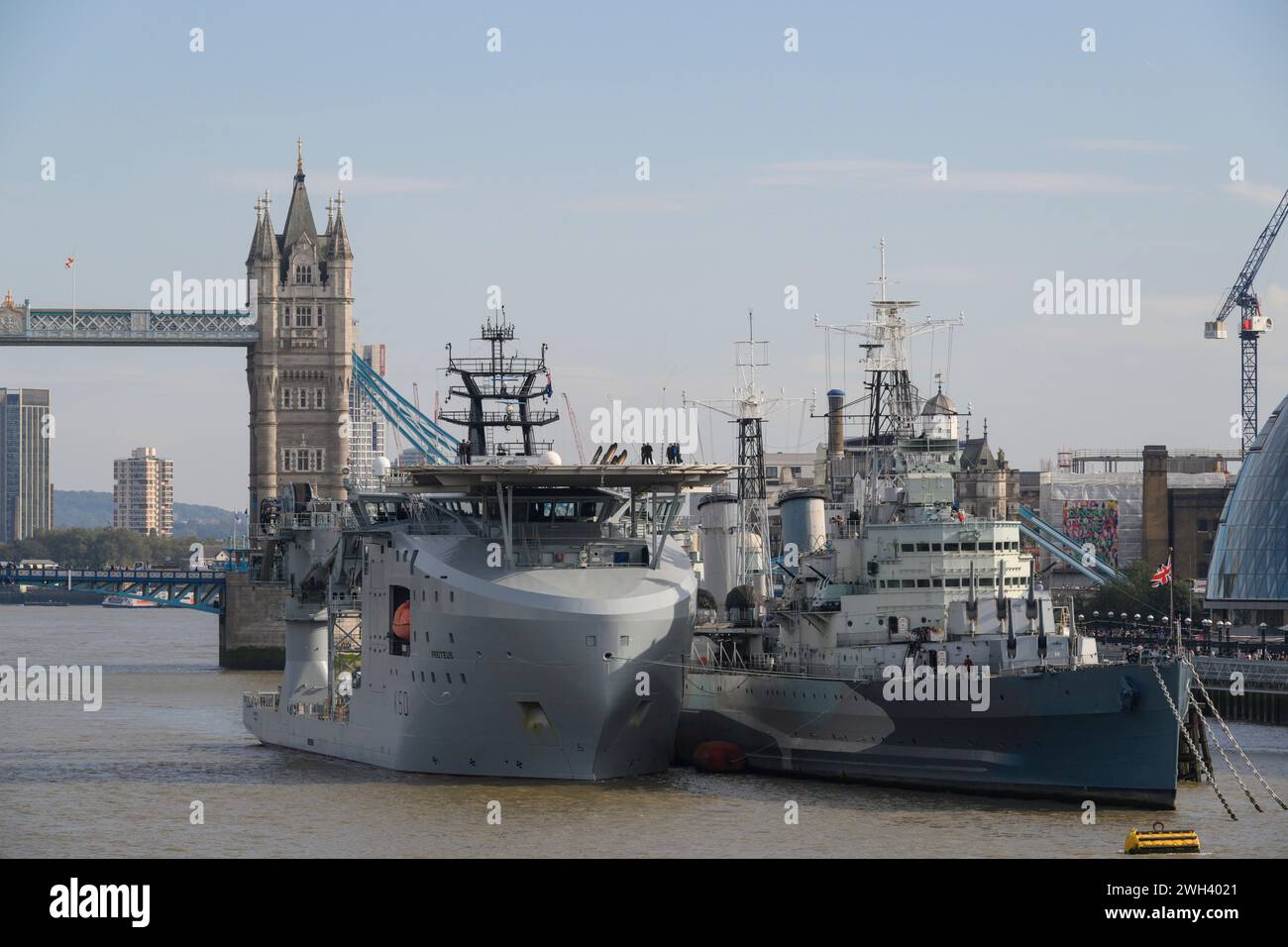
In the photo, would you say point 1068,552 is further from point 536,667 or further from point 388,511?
point 536,667

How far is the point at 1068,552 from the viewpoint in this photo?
146125mm

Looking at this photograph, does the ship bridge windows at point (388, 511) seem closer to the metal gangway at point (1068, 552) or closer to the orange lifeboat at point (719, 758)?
the orange lifeboat at point (719, 758)

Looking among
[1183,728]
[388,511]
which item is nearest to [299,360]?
[388,511]

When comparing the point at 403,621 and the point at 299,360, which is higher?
the point at 299,360

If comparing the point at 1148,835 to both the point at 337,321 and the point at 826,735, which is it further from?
the point at 337,321

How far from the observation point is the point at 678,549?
59125 millimetres

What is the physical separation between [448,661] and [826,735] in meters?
10.3

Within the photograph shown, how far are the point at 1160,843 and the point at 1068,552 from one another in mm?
104367

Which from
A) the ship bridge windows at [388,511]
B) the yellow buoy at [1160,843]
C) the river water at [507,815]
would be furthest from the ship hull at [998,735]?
the ship bridge windows at [388,511]

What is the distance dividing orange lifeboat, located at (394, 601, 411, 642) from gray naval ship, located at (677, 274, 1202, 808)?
9151 millimetres

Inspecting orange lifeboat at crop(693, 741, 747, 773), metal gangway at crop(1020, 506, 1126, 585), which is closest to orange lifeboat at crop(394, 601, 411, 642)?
orange lifeboat at crop(693, 741, 747, 773)

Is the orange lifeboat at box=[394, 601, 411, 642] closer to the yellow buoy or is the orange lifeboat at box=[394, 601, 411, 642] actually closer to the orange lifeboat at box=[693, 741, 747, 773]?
the orange lifeboat at box=[693, 741, 747, 773]

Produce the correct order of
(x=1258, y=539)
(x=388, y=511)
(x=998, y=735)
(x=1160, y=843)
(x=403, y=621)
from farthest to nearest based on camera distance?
(x=1258, y=539), (x=388, y=511), (x=403, y=621), (x=998, y=735), (x=1160, y=843)

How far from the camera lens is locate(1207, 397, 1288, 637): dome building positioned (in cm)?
9869
